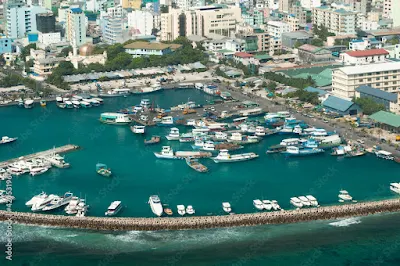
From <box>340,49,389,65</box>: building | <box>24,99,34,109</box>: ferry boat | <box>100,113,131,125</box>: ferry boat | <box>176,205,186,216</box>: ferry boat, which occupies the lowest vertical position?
<box>176,205,186,216</box>: ferry boat

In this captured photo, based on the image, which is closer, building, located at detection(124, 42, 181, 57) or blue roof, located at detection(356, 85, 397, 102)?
blue roof, located at detection(356, 85, 397, 102)

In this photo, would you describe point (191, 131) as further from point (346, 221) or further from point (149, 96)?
point (346, 221)

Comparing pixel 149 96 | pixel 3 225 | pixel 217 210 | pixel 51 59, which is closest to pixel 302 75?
pixel 149 96

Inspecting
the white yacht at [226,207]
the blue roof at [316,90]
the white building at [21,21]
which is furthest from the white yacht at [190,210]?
the white building at [21,21]

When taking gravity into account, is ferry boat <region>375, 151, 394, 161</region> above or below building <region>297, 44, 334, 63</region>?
below

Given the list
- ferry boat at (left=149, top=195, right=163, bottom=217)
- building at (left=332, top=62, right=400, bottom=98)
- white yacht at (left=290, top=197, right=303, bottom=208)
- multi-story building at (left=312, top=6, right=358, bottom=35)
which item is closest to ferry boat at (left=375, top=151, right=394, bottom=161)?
white yacht at (left=290, top=197, right=303, bottom=208)

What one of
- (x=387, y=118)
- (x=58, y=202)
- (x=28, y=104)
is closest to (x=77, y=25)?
(x=28, y=104)

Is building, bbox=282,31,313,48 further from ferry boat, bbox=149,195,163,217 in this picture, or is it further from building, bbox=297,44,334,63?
ferry boat, bbox=149,195,163,217
